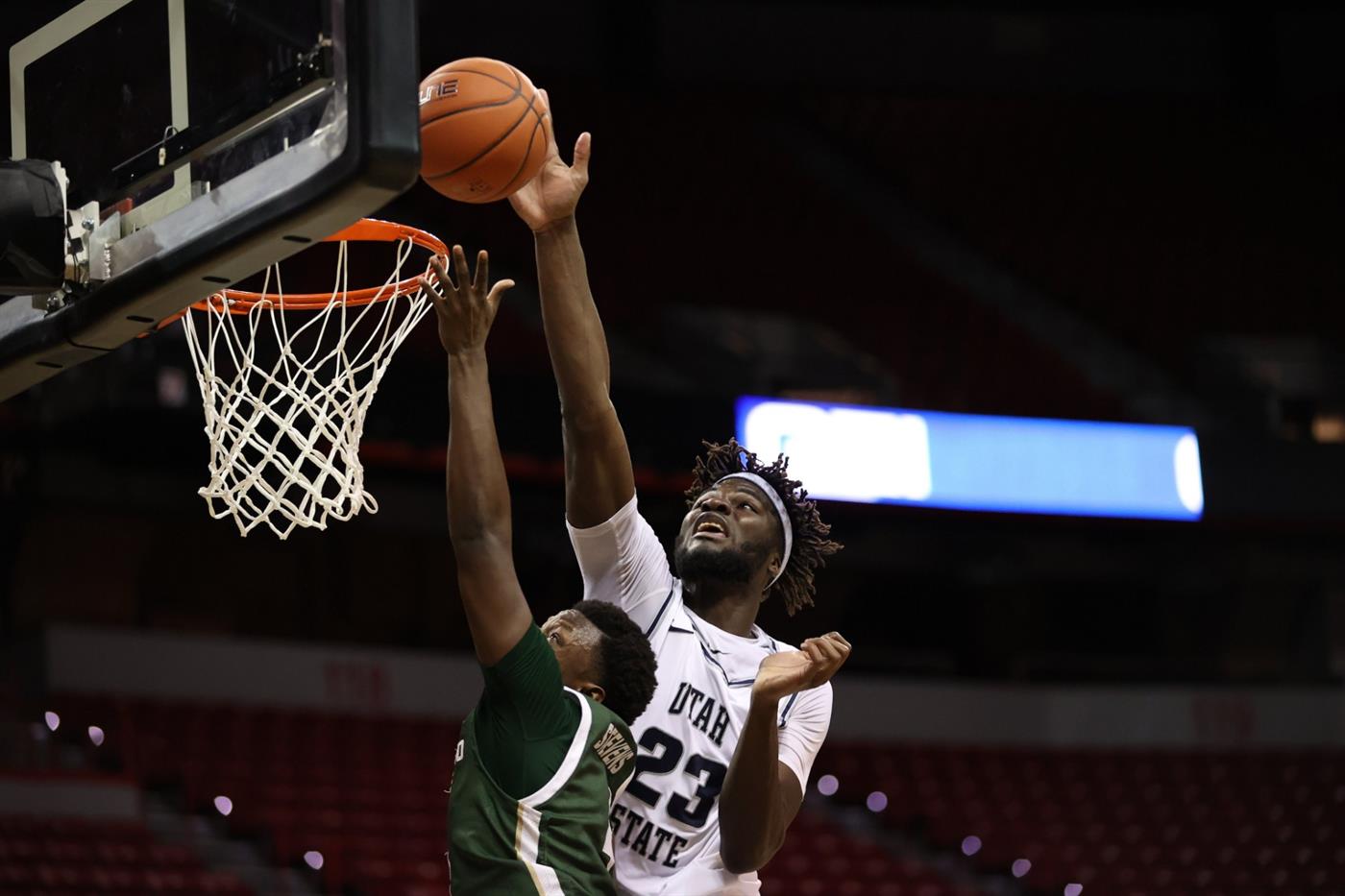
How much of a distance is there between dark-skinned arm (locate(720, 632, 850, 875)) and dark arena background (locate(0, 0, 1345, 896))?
5.22 meters

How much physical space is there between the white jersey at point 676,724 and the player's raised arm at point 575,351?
8 cm

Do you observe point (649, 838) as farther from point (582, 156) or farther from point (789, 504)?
point (582, 156)

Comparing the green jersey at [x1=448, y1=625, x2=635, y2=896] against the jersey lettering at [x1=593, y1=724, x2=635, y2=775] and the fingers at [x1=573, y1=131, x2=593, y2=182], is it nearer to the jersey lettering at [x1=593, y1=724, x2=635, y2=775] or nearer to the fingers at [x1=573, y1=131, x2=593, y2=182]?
the jersey lettering at [x1=593, y1=724, x2=635, y2=775]

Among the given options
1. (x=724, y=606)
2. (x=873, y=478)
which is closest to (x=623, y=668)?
(x=724, y=606)

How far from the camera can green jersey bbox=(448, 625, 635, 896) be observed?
270 cm

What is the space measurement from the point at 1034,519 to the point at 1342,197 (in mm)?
5388

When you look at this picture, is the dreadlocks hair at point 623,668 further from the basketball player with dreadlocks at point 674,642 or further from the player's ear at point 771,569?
the player's ear at point 771,569

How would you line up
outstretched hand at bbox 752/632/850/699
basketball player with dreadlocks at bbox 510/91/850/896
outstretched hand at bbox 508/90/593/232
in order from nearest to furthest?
1. outstretched hand at bbox 752/632/850/699
2. basketball player with dreadlocks at bbox 510/91/850/896
3. outstretched hand at bbox 508/90/593/232

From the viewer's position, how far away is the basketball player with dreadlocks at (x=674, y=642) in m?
3.25

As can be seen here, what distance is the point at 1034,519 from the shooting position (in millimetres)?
12227

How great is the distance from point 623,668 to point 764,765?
0.33 meters

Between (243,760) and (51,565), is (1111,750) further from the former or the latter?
(51,565)

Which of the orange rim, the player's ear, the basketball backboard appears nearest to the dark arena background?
the orange rim

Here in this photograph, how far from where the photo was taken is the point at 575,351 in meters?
3.33
